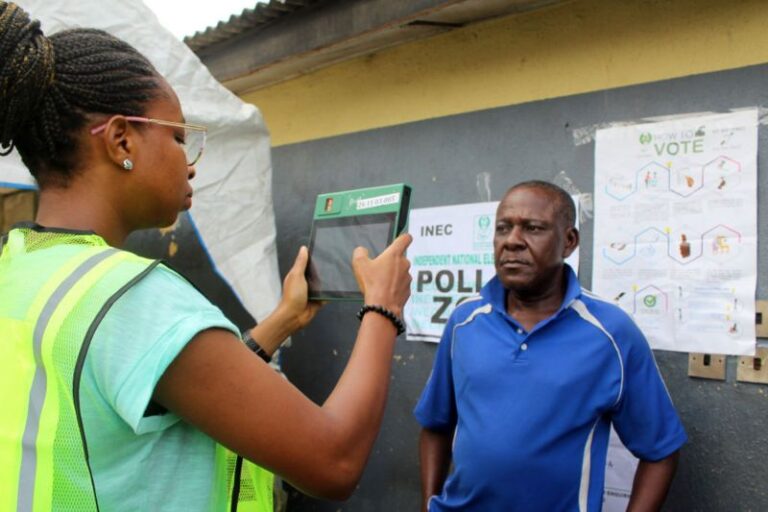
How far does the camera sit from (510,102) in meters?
3.40

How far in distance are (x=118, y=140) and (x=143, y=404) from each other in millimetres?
475

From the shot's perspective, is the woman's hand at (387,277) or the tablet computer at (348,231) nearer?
the woman's hand at (387,277)

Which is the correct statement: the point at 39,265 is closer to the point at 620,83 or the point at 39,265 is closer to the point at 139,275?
the point at 139,275

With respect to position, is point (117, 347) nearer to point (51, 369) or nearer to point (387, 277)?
point (51, 369)

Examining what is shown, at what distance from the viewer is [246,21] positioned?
411cm

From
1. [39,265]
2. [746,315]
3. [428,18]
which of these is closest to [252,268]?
[428,18]

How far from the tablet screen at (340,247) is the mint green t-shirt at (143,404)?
84 cm

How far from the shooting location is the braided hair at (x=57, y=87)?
1207 millimetres

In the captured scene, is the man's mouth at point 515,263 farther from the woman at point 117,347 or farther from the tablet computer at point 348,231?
the woman at point 117,347

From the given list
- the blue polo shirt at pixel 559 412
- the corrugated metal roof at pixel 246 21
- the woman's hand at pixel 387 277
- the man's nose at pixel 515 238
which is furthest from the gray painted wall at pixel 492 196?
the woman's hand at pixel 387 277

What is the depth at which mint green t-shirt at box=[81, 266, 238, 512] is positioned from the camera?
3.57 ft

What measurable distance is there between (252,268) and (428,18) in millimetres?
1445

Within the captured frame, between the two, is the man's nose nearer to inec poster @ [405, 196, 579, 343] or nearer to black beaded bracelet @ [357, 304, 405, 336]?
inec poster @ [405, 196, 579, 343]

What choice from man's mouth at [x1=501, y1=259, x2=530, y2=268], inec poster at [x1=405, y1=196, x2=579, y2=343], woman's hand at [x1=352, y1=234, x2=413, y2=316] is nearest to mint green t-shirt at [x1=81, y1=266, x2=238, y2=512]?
woman's hand at [x1=352, y1=234, x2=413, y2=316]
